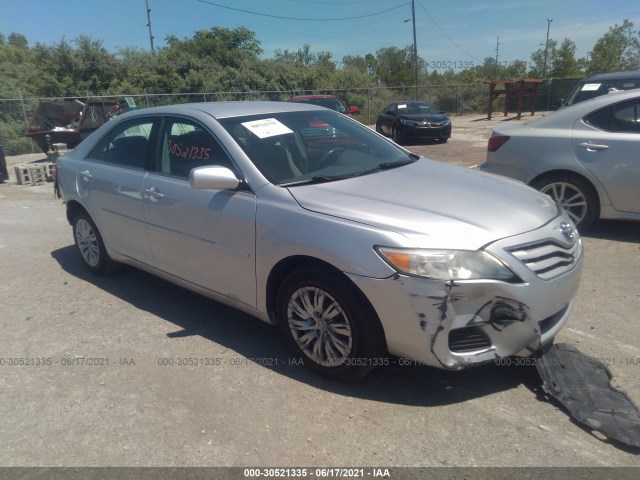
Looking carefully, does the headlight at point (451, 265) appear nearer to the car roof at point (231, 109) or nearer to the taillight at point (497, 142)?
the car roof at point (231, 109)

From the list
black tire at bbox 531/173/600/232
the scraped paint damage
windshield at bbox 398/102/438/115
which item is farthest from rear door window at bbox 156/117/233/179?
windshield at bbox 398/102/438/115

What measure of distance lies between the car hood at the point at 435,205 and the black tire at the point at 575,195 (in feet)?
7.85

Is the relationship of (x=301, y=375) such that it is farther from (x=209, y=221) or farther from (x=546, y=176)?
(x=546, y=176)

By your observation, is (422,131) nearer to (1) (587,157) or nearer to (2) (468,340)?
(1) (587,157)

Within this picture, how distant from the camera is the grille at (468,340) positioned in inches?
107

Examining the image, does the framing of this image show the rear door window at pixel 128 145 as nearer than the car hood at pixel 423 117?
Yes

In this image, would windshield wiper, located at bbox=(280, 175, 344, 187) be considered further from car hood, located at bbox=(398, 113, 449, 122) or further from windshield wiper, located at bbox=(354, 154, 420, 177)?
car hood, located at bbox=(398, 113, 449, 122)

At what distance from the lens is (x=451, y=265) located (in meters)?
2.65

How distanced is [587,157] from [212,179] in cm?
422

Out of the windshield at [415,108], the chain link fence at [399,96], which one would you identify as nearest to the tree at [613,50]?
the chain link fence at [399,96]

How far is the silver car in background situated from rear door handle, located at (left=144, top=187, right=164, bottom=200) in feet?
0.04

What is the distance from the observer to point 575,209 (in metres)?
5.75

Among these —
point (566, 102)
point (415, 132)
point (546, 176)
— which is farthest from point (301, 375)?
point (415, 132)

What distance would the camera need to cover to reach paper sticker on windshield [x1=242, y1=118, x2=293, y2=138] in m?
3.75
